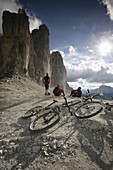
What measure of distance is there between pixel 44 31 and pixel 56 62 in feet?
145

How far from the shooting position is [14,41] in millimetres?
29766

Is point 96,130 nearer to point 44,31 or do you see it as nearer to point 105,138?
point 105,138

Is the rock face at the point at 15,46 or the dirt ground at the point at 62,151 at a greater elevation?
the rock face at the point at 15,46

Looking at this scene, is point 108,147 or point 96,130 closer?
point 108,147

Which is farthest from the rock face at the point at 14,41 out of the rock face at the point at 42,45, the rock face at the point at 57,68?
the rock face at the point at 57,68

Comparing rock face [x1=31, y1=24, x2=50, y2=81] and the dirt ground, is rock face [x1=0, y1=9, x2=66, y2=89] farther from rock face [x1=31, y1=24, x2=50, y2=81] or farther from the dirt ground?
the dirt ground

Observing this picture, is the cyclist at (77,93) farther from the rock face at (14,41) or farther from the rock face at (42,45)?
the rock face at (42,45)

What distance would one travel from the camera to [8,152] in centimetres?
245

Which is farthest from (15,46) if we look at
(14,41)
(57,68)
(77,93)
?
(57,68)

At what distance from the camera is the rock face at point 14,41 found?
91.9 feet

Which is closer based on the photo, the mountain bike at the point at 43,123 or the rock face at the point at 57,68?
the mountain bike at the point at 43,123

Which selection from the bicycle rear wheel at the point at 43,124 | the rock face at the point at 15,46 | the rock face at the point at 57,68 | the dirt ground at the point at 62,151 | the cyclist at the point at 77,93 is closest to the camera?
the dirt ground at the point at 62,151

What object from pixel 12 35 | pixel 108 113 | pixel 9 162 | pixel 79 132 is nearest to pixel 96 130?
pixel 79 132

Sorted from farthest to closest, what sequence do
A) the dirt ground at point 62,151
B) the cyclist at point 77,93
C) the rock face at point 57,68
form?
the rock face at point 57,68
the cyclist at point 77,93
the dirt ground at point 62,151
